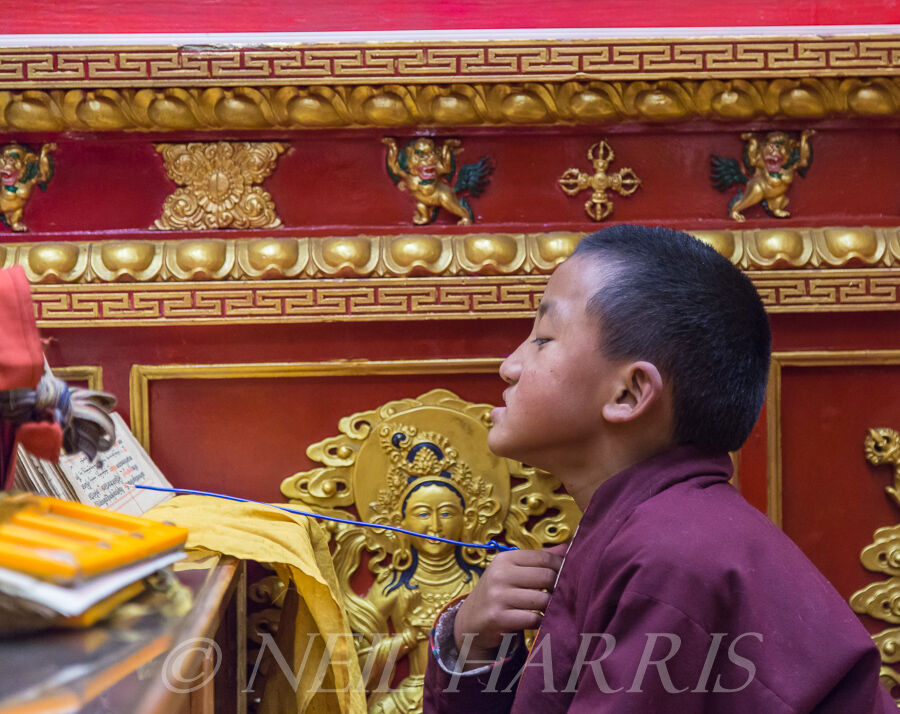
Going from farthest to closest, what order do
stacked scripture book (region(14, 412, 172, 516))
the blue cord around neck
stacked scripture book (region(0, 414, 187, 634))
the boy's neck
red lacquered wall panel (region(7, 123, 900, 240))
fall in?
red lacquered wall panel (region(7, 123, 900, 240)) → the blue cord around neck → stacked scripture book (region(14, 412, 172, 516)) → the boy's neck → stacked scripture book (region(0, 414, 187, 634))

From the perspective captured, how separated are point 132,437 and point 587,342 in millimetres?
687

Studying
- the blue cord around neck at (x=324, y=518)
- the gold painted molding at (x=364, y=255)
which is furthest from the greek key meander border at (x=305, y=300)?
the blue cord around neck at (x=324, y=518)

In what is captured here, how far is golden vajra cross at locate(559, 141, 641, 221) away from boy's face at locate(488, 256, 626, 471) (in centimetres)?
39

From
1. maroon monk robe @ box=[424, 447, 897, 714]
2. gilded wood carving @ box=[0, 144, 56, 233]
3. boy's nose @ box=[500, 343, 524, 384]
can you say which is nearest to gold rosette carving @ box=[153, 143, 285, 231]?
gilded wood carving @ box=[0, 144, 56, 233]

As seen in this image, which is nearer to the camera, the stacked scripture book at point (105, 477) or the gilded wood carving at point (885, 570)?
the stacked scripture book at point (105, 477)

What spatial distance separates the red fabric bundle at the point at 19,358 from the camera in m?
0.69

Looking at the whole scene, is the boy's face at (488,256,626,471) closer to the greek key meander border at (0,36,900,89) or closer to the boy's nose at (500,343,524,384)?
the boy's nose at (500,343,524,384)

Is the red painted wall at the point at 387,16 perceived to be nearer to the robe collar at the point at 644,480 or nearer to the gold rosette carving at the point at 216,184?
the gold rosette carving at the point at 216,184

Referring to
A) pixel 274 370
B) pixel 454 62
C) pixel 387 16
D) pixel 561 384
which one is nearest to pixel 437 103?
pixel 454 62

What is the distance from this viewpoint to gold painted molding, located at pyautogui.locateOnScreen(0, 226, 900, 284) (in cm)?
119

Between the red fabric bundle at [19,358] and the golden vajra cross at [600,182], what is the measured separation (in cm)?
76

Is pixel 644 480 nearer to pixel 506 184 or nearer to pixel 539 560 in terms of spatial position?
pixel 539 560

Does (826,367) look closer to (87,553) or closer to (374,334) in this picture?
(374,334)
